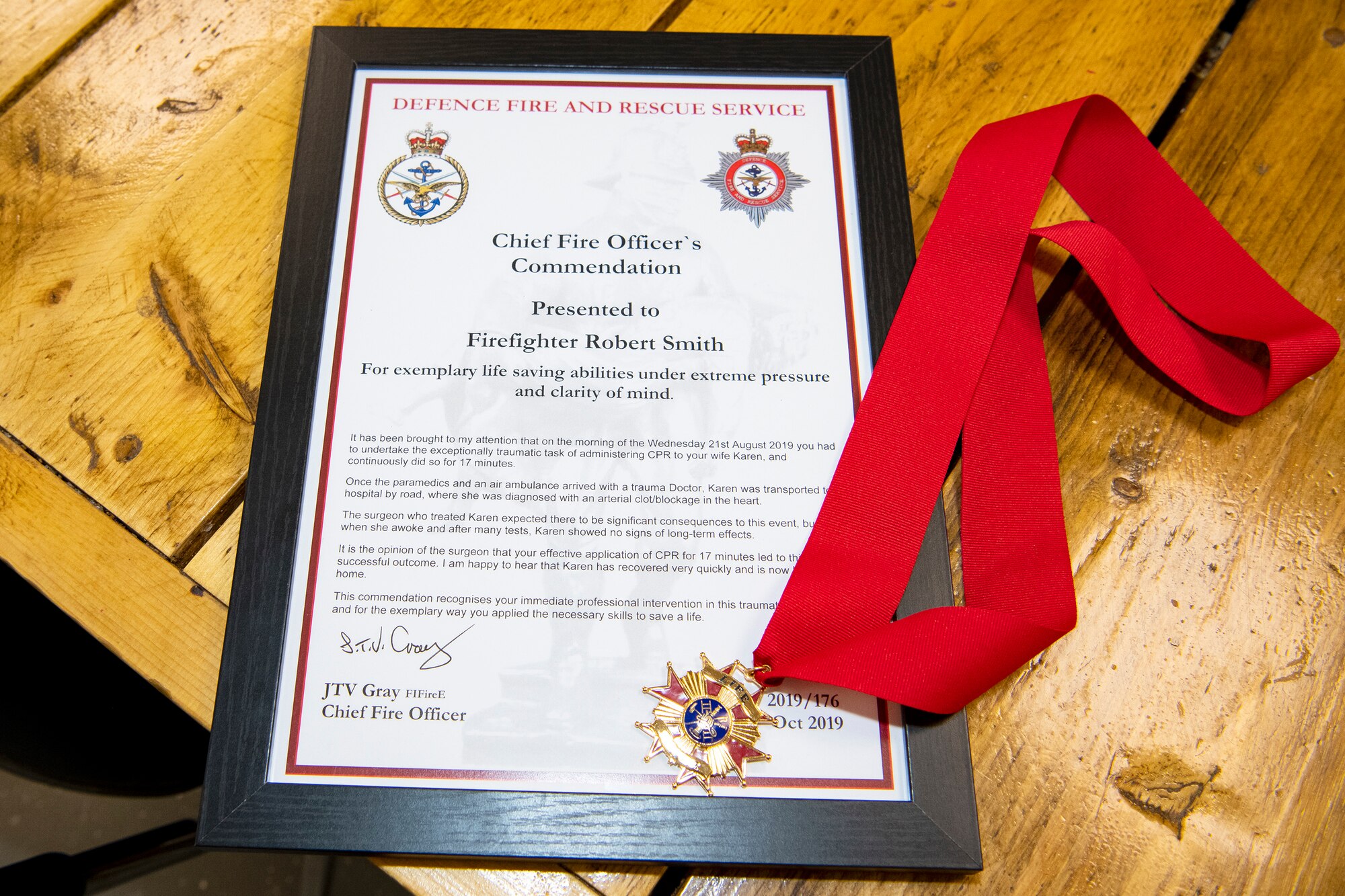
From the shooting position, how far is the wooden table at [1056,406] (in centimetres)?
46

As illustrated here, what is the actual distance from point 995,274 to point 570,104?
1.03 ft

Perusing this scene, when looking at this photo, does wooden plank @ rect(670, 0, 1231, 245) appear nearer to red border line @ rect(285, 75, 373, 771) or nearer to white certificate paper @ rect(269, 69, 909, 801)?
white certificate paper @ rect(269, 69, 909, 801)

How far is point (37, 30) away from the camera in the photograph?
24.7 inches

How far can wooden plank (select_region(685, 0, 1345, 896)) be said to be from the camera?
45 centimetres

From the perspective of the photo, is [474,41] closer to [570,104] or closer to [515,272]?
[570,104]

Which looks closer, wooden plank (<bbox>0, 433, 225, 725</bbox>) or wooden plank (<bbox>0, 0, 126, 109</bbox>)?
wooden plank (<bbox>0, 433, 225, 725</bbox>)

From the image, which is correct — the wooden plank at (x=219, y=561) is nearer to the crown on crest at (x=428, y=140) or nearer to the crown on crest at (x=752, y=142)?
the crown on crest at (x=428, y=140)

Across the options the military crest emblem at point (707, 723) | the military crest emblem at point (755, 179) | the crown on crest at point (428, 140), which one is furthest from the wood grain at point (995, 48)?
the military crest emblem at point (707, 723)

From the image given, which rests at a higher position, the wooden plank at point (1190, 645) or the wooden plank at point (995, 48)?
the wooden plank at point (995, 48)

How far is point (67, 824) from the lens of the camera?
648mm

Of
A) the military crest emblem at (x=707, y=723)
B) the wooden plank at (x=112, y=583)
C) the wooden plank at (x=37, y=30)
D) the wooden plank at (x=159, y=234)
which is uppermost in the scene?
the wooden plank at (x=37, y=30)
